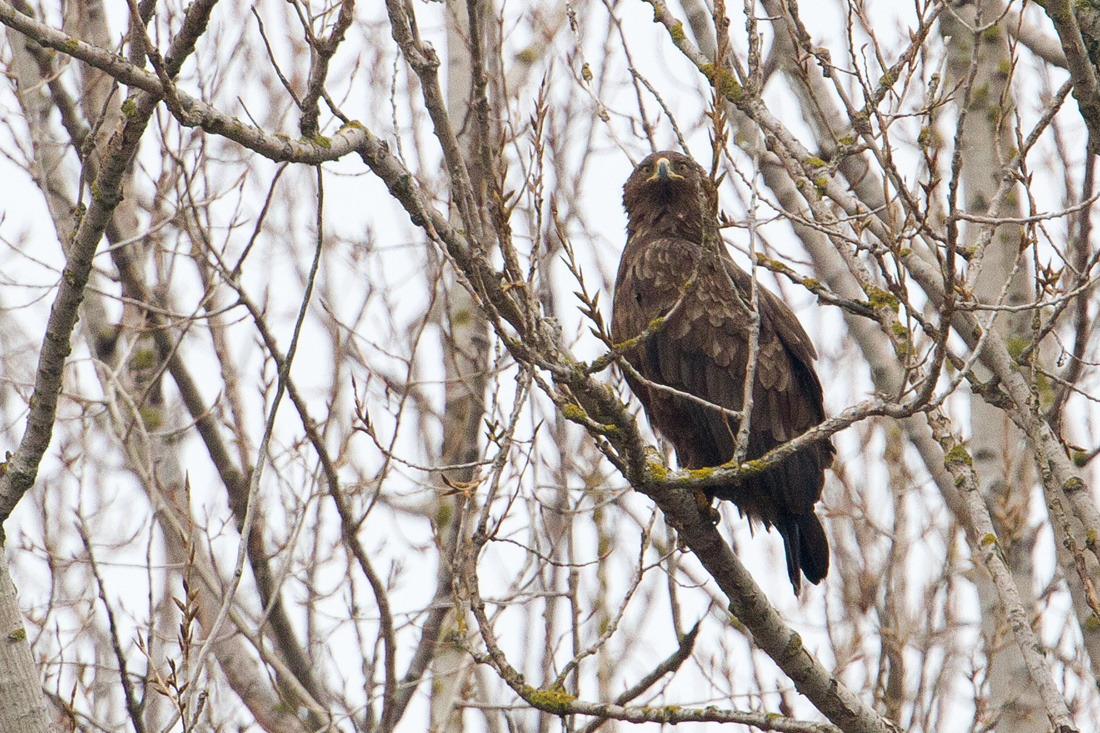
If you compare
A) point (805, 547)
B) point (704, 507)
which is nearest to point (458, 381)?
point (805, 547)

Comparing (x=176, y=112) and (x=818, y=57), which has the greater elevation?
(x=818, y=57)

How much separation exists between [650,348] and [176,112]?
243 cm

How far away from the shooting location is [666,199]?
5074mm

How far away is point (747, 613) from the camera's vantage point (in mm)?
3293

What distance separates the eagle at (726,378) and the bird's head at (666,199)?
0.17 metres

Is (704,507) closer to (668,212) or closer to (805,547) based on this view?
(805,547)

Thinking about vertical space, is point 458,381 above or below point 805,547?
above

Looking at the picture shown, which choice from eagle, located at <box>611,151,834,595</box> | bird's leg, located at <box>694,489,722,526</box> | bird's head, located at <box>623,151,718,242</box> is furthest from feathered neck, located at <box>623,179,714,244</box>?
bird's leg, located at <box>694,489,722,526</box>

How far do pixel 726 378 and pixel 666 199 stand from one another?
884mm

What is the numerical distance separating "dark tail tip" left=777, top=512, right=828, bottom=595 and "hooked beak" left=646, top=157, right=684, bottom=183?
147 cm

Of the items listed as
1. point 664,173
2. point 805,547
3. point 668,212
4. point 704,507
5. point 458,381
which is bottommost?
point 704,507

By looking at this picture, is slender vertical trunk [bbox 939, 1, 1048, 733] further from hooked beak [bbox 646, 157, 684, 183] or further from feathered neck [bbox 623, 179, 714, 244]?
hooked beak [bbox 646, 157, 684, 183]

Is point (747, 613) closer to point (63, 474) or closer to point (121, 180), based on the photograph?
point (121, 180)

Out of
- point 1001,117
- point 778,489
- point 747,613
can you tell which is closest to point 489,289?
point 747,613
